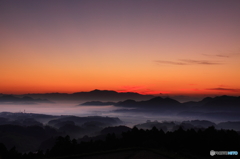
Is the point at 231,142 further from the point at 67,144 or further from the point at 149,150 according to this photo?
the point at 67,144

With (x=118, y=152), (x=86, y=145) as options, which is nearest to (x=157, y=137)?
(x=86, y=145)

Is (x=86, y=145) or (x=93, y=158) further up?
(x=93, y=158)

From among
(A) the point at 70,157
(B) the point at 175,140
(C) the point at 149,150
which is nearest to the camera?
(A) the point at 70,157

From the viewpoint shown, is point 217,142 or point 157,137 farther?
point 157,137

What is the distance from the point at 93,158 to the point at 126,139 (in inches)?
1608

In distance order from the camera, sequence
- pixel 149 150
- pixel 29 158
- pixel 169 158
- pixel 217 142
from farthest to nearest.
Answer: pixel 217 142, pixel 29 158, pixel 149 150, pixel 169 158

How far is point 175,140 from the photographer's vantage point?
61.6m

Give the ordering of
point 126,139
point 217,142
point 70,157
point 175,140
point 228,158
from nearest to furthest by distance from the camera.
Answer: point 70,157 → point 228,158 → point 217,142 → point 175,140 → point 126,139

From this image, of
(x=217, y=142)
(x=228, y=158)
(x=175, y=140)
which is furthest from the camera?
(x=175, y=140)

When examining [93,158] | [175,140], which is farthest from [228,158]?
[93,158]

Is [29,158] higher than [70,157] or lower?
lower

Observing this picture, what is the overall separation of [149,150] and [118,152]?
650 cm

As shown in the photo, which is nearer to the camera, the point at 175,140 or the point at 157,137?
the point at 175,140

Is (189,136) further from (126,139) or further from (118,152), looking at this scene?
(118,152)
